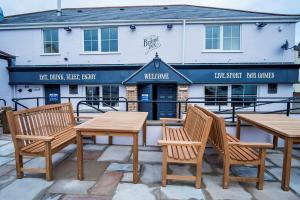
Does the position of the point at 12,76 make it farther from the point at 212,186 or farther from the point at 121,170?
the point at 212,186

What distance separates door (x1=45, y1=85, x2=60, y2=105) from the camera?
37.6ft

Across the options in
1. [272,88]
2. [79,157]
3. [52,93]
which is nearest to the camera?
[79,157]

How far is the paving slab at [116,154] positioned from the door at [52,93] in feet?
26.1

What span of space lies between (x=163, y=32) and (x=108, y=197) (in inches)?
375

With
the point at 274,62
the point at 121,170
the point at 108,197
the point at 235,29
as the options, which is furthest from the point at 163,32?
the point at 108,197

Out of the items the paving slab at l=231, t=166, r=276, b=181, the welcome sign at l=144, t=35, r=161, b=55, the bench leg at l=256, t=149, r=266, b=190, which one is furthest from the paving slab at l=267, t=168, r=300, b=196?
the welcome sign at l=144, t=35, r=161, b=55

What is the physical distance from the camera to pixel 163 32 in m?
10.8

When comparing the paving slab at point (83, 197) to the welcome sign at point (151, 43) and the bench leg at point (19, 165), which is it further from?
the welcome sign at point (151, 43)

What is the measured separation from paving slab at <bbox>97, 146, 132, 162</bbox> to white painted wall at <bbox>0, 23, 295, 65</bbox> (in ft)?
22.7

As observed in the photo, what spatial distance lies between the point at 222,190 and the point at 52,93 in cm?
1108

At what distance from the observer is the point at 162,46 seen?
1079 cm

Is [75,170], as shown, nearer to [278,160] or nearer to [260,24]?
[278,160]

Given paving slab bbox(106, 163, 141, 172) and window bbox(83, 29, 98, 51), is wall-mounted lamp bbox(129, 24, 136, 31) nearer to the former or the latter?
window bbox(83, 29, 98, 51)

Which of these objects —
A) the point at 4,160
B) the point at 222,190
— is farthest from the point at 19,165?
the point at 222,190
